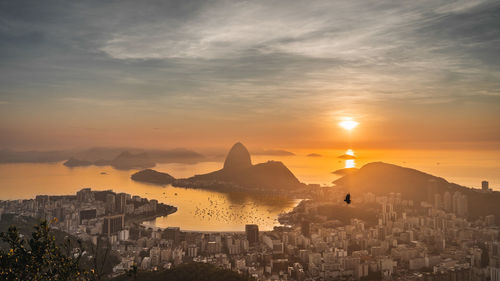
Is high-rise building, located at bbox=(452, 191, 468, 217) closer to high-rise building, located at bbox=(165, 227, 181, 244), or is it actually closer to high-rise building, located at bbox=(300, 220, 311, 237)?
high-rise building, located at bbox=(300, 220, 311, 237)

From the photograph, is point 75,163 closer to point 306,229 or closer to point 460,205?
point 306,229

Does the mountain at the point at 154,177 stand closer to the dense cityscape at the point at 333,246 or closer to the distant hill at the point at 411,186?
the distant hill at the point at 411,186

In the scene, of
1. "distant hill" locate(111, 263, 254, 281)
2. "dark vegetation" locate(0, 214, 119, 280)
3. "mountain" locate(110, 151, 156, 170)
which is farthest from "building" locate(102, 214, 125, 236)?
"mountain" locate(110, 151, 156, 170)

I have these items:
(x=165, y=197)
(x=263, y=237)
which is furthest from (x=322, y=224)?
(x=165, y=197)

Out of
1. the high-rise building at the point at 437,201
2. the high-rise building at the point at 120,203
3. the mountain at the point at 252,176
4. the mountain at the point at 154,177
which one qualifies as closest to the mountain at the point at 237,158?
the mountain at the point at 252,176

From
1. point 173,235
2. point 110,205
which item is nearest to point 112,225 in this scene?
point 173,235

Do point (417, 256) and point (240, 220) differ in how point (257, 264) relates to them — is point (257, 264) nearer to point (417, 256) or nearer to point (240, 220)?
point (417, 256)
